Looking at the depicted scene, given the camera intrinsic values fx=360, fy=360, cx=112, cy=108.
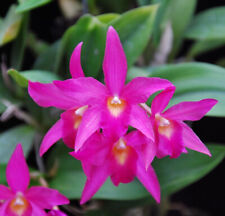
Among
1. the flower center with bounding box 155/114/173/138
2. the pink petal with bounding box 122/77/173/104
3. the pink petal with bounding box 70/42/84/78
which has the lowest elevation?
the flower center with bounding box 155/114/173/138

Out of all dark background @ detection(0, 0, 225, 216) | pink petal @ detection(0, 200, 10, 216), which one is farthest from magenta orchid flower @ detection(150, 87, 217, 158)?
dark background @ detection(0, 0, 225, 216)

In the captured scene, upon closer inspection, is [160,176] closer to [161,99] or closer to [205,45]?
[161,99]

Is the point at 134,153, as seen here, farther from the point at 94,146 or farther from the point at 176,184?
the point at 176,184

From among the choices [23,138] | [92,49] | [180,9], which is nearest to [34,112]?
[23,138]

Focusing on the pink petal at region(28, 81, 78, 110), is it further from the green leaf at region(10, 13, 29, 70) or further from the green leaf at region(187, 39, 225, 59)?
the green leaf at region(187, 39, 225, 59)

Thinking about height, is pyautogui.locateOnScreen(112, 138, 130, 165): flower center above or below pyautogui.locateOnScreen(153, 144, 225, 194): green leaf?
above

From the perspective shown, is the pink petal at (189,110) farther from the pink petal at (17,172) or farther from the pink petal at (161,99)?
the pink petal at (17,172)
